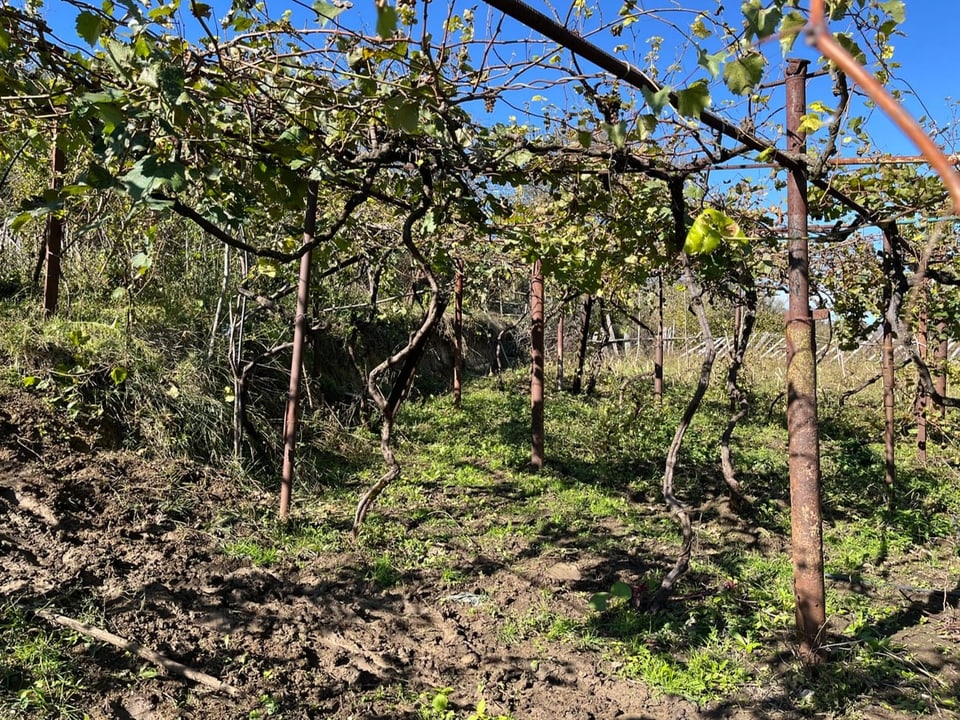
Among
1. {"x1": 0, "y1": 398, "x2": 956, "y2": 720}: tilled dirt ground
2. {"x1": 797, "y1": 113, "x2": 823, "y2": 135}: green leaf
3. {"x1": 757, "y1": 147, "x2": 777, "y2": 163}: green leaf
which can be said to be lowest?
{"x1": 0, "y1": 398, "x2": 956, "y2": 720}: tilled dirt ground

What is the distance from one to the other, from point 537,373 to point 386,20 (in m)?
5.72

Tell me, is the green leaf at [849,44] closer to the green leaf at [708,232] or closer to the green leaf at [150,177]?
the green leaf at [708,232]

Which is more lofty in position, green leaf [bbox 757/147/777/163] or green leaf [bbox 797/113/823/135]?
green leaf [bbox 797/113/823/135]

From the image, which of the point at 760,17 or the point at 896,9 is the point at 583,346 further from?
the point at 760,17

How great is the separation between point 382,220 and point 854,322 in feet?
18.5

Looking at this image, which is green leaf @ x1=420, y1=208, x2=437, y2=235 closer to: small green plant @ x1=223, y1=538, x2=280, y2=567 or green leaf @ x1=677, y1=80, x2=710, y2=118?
green leaf @ x1=677, y1=80, x2=710, y2=118

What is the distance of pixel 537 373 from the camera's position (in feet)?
22.2

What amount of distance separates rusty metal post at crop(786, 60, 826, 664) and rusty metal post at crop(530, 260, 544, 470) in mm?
3431

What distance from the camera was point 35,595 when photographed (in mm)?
3225

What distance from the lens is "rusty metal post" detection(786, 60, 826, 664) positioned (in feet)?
10.2

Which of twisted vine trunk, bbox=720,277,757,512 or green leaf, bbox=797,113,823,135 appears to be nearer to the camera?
green leaf, bbox=797,113,823,135

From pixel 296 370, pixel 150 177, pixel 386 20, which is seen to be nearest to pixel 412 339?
pixel 296 370

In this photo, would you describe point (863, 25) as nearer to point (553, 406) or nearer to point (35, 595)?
point (35, 595)

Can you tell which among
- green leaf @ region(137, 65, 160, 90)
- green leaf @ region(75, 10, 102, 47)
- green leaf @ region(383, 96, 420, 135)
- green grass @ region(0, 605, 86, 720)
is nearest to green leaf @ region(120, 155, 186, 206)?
green leaf @ region(137, 65, 160, 90)
